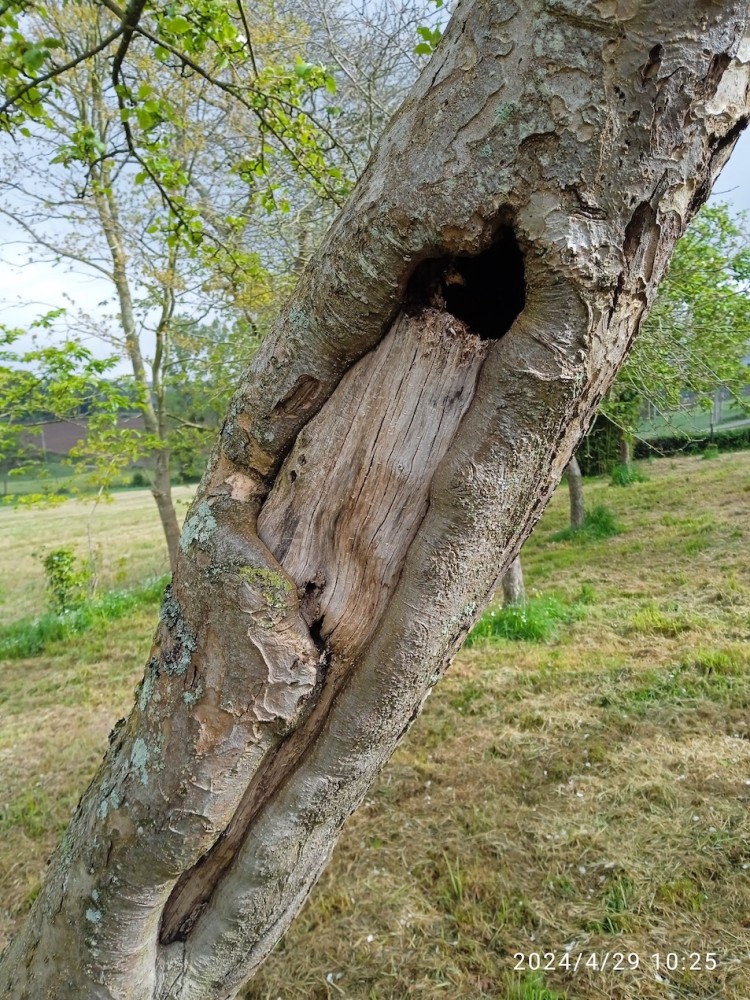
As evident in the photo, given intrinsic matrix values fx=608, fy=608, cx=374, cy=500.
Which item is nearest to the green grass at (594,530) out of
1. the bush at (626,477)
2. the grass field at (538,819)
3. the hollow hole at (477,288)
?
the grass field at (538,819)

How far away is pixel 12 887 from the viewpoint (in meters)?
3.13

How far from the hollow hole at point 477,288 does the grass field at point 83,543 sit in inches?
268

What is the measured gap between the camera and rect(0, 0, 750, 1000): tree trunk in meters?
1.04

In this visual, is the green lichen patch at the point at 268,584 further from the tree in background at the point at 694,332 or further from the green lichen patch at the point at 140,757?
the tree in background at the point at 694,332

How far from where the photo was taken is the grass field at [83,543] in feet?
37.6

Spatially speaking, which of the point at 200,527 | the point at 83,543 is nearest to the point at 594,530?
the point at 200,527

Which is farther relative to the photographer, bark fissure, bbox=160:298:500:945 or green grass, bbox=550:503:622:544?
green grass, bbox=550:503:622:544

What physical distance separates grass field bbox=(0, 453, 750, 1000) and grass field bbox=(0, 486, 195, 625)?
4.63m

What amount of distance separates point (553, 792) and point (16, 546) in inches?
833

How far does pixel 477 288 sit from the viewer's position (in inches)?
54.1

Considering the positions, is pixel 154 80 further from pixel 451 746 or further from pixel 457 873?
pixel 457 873

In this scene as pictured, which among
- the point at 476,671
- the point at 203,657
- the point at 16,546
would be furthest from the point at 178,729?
the point at 16,546

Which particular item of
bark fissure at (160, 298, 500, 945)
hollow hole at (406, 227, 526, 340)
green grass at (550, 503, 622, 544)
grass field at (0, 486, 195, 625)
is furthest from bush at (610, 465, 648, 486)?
bark fissure at (160, 298, 500, 945)

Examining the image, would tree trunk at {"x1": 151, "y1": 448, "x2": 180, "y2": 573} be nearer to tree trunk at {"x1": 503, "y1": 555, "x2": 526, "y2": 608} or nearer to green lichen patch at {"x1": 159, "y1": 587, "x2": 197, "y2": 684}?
tree trunk at {"x1": 503, "y1": 555, "x2": 526, "y2": 608}
